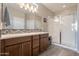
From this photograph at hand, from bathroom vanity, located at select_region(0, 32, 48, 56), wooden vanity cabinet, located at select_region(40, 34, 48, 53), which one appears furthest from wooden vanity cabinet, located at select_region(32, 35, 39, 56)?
wooden vanity cabinet, located at select_region(40, 34, 48, 53)

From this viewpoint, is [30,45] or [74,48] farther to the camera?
[74,48]

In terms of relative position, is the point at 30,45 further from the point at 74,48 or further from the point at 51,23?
the point at 74,48

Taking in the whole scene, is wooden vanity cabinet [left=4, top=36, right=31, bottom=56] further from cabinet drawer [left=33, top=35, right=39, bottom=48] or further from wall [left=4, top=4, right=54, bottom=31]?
wall [left=4, top=4, right=54, bottom=31]

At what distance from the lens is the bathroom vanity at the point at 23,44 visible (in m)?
2.05

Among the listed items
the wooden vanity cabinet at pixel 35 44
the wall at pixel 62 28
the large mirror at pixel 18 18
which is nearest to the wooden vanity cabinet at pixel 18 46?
the wooden vanity cabinet at pixel 35 44

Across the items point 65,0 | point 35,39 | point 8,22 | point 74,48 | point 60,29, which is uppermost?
point 65,0

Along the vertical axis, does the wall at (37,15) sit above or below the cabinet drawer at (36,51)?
above

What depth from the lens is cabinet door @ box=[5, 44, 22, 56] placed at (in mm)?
2104

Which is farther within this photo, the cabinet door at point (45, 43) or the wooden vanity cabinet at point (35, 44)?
the cabinet door at point (45, 43)

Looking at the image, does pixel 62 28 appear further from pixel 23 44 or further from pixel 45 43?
pixel 23 44

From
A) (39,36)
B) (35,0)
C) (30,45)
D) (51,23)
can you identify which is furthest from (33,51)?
(35,0)

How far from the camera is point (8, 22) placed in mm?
2662

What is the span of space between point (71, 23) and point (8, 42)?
2064 mm

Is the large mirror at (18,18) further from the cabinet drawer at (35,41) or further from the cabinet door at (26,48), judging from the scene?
the cabinet door at (26,48)
